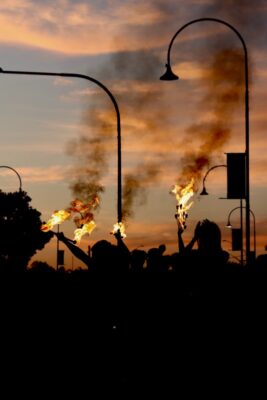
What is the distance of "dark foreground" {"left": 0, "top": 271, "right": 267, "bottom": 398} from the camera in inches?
443

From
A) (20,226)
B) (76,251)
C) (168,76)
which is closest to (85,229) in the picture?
(76,251)

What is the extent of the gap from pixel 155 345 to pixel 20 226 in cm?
8871

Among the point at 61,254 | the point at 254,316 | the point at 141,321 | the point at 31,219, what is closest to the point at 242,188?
the point at 254,316

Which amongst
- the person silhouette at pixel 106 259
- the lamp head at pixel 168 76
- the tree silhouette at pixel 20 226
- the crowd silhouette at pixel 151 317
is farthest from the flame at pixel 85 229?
the tree silhouette at pixel 20 226

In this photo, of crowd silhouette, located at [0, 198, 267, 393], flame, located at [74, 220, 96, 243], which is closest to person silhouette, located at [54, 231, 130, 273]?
crowd silhouette, located at [0, 198, 267, 393]

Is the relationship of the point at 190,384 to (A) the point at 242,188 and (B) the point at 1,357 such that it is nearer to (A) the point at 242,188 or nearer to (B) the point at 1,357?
(B) the point at 1,357

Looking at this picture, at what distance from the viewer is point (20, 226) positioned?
331ft

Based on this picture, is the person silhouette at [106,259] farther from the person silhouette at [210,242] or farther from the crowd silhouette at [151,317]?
the person silhouette at [210,242]

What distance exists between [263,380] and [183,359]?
1.35 m

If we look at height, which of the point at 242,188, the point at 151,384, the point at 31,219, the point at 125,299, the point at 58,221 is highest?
the point at 31,219

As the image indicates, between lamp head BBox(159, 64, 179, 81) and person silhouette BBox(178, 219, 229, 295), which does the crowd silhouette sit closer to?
person silhouette BBox(178, 219, 229, 295)

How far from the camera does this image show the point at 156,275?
1325cm

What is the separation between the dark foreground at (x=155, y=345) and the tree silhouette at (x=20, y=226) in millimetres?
84400

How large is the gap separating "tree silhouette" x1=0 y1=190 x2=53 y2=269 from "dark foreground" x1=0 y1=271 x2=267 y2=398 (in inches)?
3323
